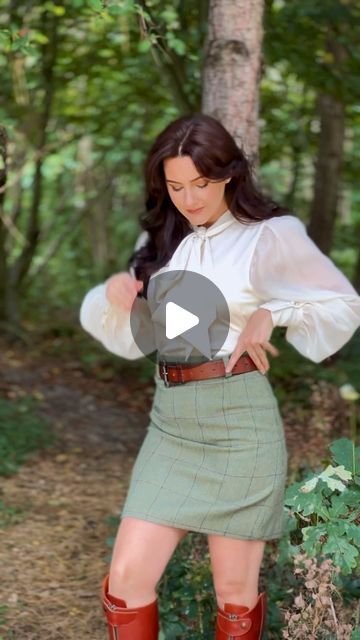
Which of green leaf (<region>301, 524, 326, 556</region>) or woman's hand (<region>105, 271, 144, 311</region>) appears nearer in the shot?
green leaf (<region>301, 524, 326, 556</region>)

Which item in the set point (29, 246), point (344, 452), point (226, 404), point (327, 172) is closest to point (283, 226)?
point (226, 404)

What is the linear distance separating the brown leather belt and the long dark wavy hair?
0.29 m

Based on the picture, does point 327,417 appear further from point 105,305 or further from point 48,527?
point 105,305

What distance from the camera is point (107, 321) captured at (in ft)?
8.52

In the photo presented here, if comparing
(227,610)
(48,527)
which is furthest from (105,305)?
(48,527)

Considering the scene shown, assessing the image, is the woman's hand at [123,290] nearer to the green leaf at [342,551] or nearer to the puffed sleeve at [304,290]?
the puffed sleeve at [304,290]

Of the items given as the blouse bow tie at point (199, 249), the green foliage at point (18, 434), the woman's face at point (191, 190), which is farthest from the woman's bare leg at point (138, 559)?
the green foliage at point (18, 434)

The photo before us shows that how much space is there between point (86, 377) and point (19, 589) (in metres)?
2.97

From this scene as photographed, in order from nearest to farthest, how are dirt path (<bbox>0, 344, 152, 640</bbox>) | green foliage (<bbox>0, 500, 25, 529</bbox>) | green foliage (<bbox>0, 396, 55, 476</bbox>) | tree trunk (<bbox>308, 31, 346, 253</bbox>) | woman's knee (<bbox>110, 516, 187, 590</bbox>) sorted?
woman's knee (<bbox>110, 516, 187, 590</bbox>) → dirt path (<bbox>0, 344, 152, 640</bbox>) → green foliage (<bbox>0, 500, 25, 529</bbox>) → green foliage (<bbox>0, 396, 55, 476</bbox>) → tree trunk (<bbox>308, 31, 346, 253</bbox>)

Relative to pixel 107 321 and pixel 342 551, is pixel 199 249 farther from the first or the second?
pixel 342 551

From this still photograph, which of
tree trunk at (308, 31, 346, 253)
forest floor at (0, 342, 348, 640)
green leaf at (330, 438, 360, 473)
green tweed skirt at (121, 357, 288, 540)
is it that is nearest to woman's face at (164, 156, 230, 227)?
green tweed skirt at (121, 357, 288, 540)

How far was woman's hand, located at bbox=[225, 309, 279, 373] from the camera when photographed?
2.30 m

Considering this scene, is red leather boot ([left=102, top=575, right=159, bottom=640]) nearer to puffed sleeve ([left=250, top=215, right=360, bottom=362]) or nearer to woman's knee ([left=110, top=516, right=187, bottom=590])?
woman's knee ([left=110, top=516, right=187, bottom=590])

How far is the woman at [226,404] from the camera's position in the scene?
2.31m
